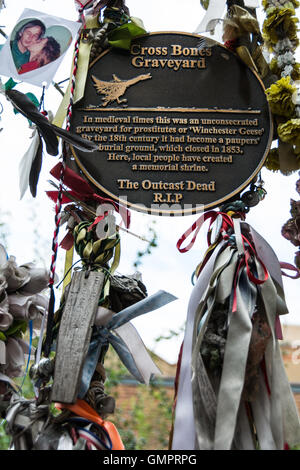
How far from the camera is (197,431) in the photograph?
5.27 ft

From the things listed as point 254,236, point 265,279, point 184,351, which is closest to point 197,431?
point 184,351

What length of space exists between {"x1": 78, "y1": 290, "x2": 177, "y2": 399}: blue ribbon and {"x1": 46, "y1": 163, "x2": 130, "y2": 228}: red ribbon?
0.41 meters

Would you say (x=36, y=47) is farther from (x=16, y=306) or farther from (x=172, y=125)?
(x=16, y=306)

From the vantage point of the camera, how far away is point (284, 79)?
6.88ft

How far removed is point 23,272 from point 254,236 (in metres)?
0.84

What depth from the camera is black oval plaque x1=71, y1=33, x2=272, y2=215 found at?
211 cm

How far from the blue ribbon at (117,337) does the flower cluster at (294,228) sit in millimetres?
520

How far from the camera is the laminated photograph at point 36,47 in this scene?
2.15 metres

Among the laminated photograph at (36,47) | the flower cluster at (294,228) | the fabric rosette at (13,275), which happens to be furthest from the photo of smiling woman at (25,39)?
the flower cluster at (294,228)

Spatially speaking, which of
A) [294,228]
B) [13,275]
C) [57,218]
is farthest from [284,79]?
[13,275]

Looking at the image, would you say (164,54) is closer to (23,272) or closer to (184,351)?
(23,272)

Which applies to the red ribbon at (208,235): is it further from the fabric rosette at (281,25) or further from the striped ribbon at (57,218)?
the fabric rosette at (281,25)

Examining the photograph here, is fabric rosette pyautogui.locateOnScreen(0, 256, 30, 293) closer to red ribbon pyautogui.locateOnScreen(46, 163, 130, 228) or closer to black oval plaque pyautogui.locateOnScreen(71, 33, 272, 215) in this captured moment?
red ribbon pyautogui.locateOnScreen(46, 163, 130, 228)

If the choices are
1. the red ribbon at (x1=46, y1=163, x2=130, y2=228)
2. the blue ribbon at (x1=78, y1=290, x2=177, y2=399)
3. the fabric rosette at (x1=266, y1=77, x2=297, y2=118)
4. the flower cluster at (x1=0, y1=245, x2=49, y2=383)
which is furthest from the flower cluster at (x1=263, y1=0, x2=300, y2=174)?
the flower cluster at (x1=0, y1=245, x2=49, y2=383)
